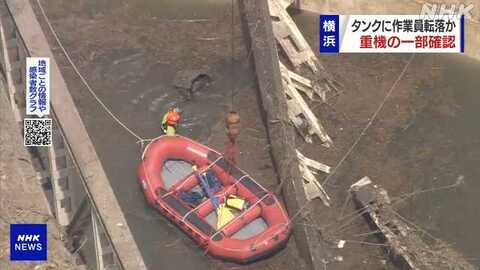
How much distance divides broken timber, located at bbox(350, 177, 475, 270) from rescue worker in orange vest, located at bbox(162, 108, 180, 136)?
4.97 metres

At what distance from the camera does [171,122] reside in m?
18.5

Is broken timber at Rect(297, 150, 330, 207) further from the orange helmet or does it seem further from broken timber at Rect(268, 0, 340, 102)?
broken timber at Rect(268, 0, 340, 102)

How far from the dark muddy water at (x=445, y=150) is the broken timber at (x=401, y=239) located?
971 mm

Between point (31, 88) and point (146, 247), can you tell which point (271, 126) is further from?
point (31, 88)

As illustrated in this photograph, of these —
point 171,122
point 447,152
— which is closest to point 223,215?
point 171,122

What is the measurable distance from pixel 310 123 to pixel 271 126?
2856 mm

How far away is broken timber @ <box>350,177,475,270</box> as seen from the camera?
1622cm

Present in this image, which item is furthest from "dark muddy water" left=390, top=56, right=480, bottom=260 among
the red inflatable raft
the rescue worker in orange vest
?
the rescue worker in orange vest

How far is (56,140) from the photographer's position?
2000cm

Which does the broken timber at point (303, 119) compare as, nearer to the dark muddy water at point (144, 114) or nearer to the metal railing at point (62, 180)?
the dark muddy water at point (144, 114)

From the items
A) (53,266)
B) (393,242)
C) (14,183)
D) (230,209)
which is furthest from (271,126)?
(14,183)
